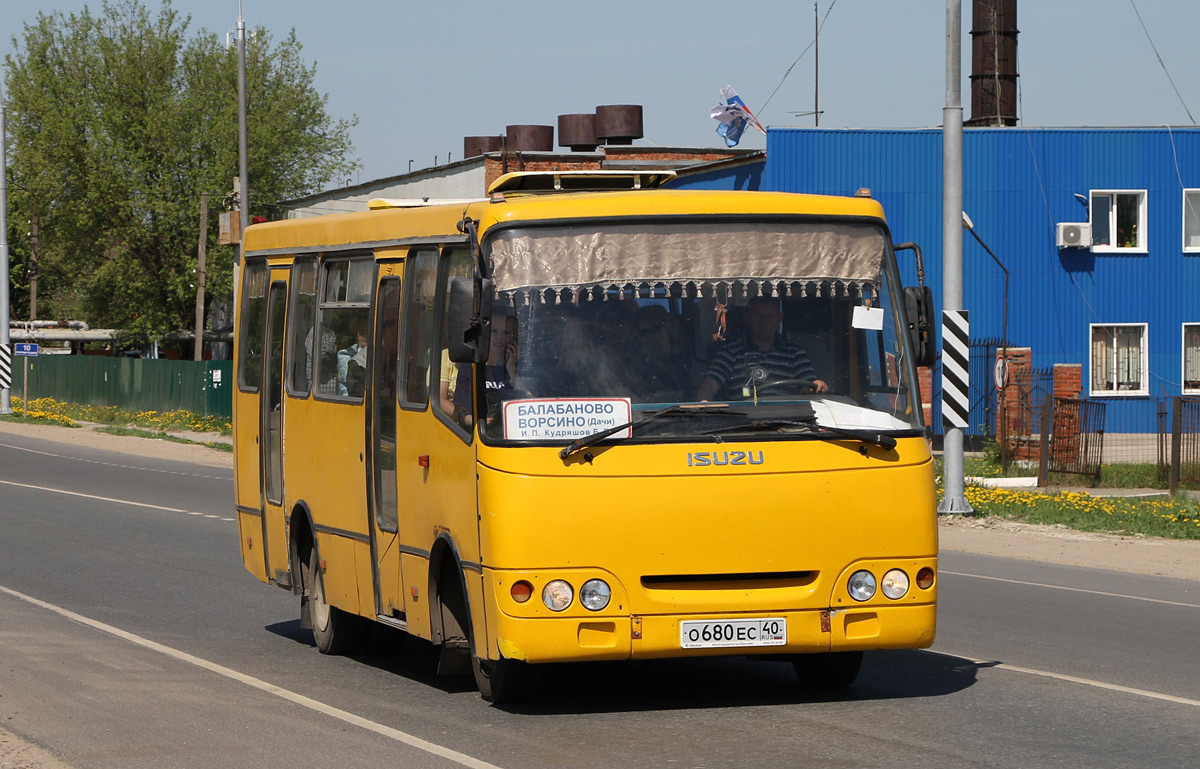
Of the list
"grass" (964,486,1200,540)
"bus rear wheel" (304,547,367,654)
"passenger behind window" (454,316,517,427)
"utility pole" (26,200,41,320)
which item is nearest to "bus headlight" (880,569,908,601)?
"passenger behind window" (454,316,517,427)

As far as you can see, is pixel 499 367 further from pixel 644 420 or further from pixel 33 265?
pixel 33 265

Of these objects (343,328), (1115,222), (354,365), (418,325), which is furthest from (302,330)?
(1115,222)

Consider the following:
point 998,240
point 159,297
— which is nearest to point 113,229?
point 159,297

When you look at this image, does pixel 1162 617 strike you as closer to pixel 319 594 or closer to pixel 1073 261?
pixel 319 594

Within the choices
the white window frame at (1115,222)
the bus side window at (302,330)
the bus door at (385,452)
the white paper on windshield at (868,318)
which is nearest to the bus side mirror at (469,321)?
the bus door at (385,452)

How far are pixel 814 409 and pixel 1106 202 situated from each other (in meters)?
33.2

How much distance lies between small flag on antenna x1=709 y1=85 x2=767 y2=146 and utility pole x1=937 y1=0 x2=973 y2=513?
24.0 metres

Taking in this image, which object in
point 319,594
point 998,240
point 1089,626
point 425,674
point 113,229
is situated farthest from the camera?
point 113,229

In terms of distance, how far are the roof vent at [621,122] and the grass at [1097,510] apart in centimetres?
3185

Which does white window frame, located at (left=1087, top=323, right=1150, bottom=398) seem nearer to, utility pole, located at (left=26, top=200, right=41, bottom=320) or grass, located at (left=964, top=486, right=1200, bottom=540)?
grass, located at (left=964, top=486, right=1200, bottom=540)

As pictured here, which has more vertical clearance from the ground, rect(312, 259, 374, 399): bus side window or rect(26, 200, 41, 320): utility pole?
rect(26, 200, 41, 320): utility pole

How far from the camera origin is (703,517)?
7676 mm

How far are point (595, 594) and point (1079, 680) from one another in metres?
2.98

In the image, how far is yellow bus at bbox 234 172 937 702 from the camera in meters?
7.63
